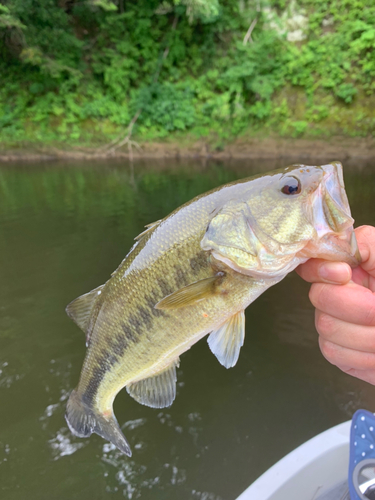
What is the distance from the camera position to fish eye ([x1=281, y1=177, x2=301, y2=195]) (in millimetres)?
1233

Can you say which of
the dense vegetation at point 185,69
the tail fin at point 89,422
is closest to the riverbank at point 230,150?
the dense vegetation at point 185,69

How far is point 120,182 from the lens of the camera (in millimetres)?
10547

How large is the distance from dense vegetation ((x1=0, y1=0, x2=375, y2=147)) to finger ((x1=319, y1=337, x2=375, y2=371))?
1343cm

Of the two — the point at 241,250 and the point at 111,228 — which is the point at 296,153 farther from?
the point at 241,250

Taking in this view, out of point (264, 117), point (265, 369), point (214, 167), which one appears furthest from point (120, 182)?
point (265, 369)

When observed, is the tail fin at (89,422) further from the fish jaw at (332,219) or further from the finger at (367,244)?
the finger at (367,244)

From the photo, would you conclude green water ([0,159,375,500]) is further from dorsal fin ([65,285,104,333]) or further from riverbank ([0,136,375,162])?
riverbank ([0,136,375,162])

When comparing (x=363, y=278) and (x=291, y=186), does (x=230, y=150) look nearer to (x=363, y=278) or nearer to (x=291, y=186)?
(x=363, y=278)

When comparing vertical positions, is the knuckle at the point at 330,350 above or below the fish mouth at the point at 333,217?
below

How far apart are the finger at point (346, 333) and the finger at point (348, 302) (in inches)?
1.2

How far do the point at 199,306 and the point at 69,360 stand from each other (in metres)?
2.94

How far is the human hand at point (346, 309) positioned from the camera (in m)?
1.24

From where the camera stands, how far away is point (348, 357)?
137 cm

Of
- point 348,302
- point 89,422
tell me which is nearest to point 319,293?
point 348,302
